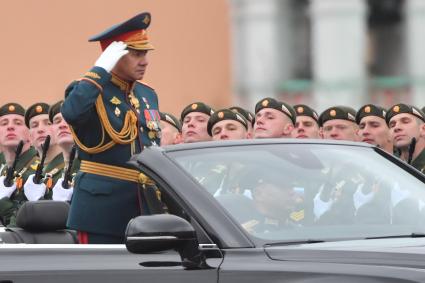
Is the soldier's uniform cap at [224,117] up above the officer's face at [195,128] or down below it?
above

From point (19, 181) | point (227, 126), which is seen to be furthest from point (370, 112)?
point (19, 181)

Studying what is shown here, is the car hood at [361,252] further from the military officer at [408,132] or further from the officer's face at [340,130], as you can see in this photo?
the officer's face at [340,130]

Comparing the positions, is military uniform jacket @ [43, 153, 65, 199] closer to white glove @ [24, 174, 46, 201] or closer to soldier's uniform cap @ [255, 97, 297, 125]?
white glove @ [24, 174, 46, 201]

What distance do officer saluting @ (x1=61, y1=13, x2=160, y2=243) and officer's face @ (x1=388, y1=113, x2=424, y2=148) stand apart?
272cm

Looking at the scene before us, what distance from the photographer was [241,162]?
241 inches

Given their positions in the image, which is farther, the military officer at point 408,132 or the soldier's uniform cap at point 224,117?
the soldier's uniform cap at point 224,117

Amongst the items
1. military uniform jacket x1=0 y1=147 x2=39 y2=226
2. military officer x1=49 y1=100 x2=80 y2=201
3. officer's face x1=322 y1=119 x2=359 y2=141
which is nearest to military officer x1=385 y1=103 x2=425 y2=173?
officer's face x1=322 y1=119 x2=359 y2=141

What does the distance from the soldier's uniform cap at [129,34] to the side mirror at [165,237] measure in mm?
2067

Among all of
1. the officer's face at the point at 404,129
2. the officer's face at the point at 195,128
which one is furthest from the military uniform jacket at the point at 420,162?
the officer's face at the point at 195,128

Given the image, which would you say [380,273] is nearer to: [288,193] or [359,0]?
[288,193]

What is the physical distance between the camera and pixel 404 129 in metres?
10.2

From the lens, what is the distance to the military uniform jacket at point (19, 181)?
10789 millimetres

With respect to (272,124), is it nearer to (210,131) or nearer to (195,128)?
(210,131)

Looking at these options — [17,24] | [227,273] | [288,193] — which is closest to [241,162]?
[288,193]
